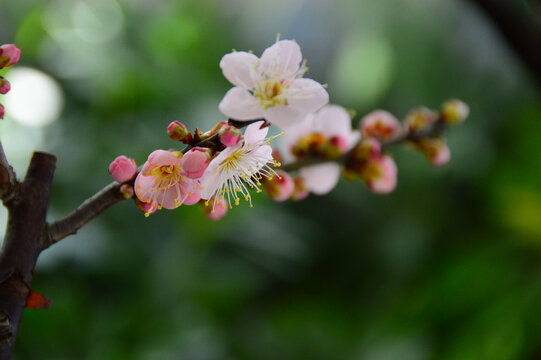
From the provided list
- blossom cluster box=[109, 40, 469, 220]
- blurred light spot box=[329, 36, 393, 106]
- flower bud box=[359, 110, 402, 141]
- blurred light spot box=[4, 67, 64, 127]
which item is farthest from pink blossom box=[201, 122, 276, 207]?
blurred light spot box=[329, 36, 393, 106]

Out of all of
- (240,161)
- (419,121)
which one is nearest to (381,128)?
(419,121)

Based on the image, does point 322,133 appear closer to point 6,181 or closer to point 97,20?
point 6,181

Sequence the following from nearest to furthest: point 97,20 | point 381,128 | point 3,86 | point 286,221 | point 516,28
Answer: point 3,86, point 381,128, point 516,28, point 286,221, point 97,20

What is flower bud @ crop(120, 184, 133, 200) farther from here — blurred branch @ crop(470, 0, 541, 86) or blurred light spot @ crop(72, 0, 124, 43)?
blurred light spot @ crop(72, 0, 124, 43)

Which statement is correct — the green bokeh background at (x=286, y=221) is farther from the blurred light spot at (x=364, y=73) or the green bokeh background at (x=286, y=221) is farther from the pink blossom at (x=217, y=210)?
the pink blossom at (x=217, y=210)

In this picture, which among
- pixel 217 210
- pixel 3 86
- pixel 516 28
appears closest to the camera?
pixel 3 86
